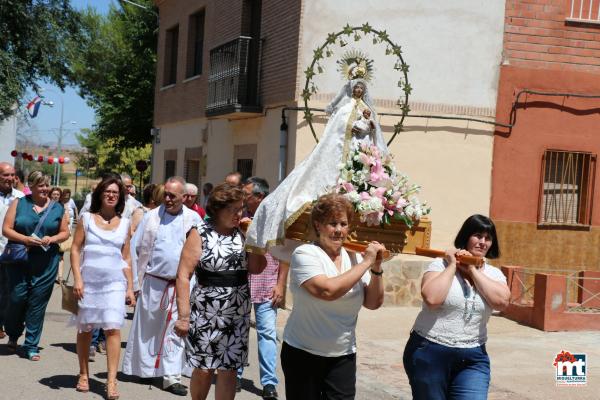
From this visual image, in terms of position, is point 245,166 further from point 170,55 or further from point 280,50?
point 170,55

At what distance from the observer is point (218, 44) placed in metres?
18.9

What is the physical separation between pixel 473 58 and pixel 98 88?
1042 inches

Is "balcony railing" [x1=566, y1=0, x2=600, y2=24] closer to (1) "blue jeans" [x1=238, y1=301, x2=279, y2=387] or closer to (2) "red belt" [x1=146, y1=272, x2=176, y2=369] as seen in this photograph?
(1) "blue jeans" [x1=238, y1=301, x2=279, y2=387]

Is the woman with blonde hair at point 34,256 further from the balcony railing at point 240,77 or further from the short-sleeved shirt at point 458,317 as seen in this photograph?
the balcony railing at point 240,77

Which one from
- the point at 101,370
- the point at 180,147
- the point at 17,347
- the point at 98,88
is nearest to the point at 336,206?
the point at 101,370

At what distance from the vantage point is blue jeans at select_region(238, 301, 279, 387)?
752 centimetres

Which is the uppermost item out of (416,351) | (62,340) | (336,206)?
(336,206)

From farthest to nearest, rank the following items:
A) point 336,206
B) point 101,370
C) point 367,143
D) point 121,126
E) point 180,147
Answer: point 121,126, point 180,147, point 101,370, point 367,143, point 336,206

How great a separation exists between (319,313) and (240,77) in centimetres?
1204

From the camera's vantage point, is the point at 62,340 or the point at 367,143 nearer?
the point at 367,143

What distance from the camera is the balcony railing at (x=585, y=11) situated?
14898 mm

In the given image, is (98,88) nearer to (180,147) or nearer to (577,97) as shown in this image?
(180,147)

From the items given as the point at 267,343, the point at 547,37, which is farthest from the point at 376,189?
the point at 547,37

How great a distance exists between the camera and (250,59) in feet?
54.3
